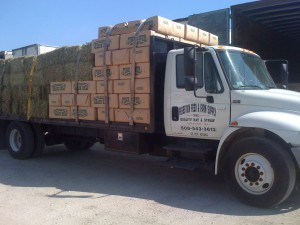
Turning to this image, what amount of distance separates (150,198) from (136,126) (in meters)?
1.49

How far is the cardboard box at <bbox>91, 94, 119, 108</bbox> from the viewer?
24.0 ft

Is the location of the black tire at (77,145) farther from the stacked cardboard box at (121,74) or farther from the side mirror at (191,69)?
the side mirror at (191,69)

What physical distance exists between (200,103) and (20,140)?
222 inches

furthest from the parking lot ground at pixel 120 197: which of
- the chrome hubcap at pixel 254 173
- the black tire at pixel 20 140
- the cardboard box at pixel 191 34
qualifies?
the cardboard box at pixel 191 34

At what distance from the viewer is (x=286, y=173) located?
5242 mm

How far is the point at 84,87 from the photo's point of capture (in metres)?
7.93

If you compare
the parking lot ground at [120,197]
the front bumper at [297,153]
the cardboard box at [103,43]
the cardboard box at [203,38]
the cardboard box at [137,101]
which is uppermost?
the cardboard box at [203,38]

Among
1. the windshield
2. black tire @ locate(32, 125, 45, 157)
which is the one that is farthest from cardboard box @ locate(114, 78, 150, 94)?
black tire @ locate(32, 125, 45, 157)

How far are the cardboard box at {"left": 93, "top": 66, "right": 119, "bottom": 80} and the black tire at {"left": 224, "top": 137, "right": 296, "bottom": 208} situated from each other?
9.11 feet

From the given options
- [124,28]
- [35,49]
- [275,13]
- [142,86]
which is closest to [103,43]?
[124,28]

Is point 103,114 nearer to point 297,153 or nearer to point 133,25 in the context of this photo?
point 133,25

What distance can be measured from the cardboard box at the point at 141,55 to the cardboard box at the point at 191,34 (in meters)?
1.32

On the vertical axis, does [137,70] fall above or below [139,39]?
below

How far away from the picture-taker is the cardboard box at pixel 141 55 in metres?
6.71
